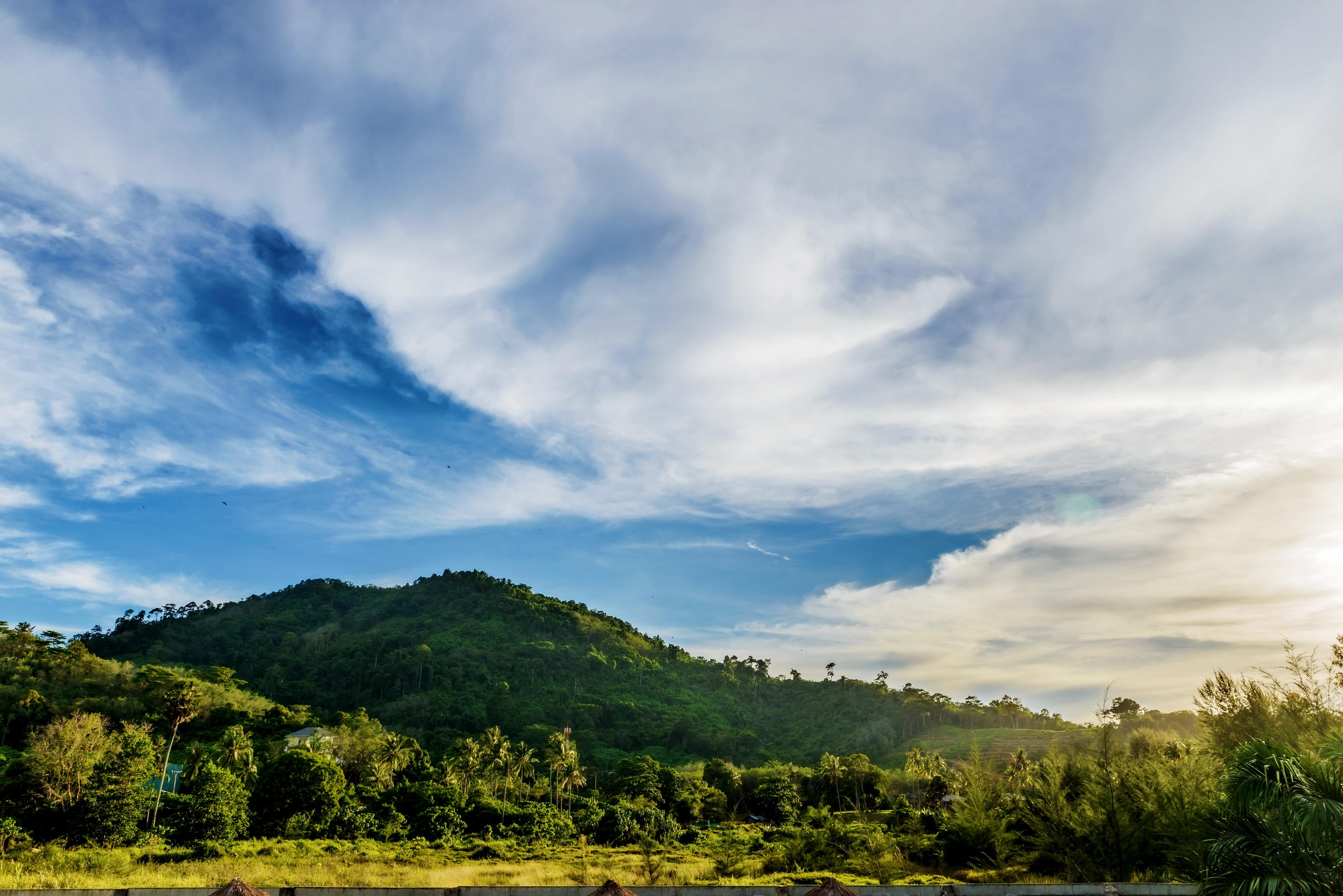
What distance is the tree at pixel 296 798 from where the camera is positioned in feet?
135

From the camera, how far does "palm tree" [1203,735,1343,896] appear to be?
1104cm

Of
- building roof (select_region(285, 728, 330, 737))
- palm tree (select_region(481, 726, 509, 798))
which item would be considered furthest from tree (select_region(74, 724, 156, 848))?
building roof (select_region(285, 728, 330, 737))

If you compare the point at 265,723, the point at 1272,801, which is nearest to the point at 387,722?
the point at 265,723

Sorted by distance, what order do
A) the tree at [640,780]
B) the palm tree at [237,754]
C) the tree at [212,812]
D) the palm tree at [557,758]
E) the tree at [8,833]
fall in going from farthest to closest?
the palm tree at [557,758] → the tree at [640,780] → the palm tree at [237,754] → the tree at [212,812] → the tree at [8,833]

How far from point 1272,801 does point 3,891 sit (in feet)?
89.8

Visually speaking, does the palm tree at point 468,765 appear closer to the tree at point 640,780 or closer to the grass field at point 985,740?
the tree at point 640,780

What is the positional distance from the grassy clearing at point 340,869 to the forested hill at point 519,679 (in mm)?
59450

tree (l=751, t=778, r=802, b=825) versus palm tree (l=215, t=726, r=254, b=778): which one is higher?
palm tree (l=215, t=726, r=254, b=778)

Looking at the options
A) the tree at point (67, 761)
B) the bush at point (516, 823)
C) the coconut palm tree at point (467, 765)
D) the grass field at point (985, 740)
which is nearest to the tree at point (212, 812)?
the tree at point (67, 761)

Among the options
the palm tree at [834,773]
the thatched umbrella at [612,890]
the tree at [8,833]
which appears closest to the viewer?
the thatched umbrella at [612,890]

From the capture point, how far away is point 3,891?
16.8 metres

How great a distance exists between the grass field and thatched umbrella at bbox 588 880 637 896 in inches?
3567

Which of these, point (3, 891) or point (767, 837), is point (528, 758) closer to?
point (767, 837)

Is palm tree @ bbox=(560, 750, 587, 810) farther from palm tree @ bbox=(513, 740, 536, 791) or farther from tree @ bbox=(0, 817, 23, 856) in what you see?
tree @ bbox=(0, 817, 23, 856)
